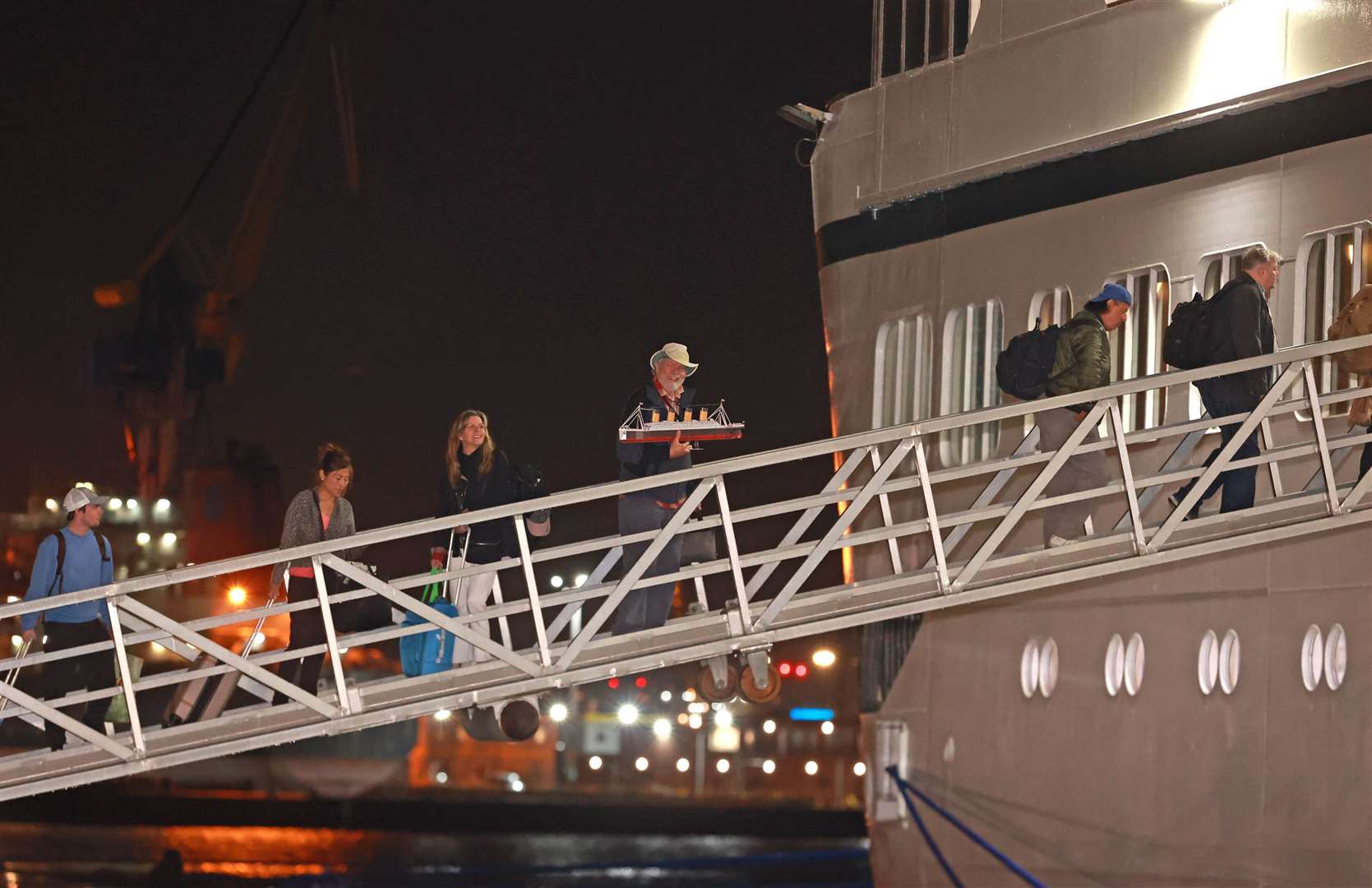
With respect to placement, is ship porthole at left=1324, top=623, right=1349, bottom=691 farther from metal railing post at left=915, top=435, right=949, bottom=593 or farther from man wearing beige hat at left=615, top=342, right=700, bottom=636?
man wearing beige hat at left=615, top=342, right=700, bottom=636

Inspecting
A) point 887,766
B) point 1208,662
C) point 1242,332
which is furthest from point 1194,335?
point 887,766

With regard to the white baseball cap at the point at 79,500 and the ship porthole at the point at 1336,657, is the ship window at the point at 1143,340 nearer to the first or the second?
the ship porthole at the point at 1336,657

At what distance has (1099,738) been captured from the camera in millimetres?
13586

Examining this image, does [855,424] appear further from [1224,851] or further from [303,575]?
[303,575]

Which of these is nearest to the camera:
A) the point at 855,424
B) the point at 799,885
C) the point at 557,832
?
the point at 855,424

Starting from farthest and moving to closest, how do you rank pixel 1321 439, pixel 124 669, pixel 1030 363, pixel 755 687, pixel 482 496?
1. pixel 755 687
2. pixel 482 496
3. pixel 1030 363
4. pixel 1321 439
5. pixel 124 669

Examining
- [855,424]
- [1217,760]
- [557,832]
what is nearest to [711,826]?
[557,832]

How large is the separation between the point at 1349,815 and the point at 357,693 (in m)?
6.01

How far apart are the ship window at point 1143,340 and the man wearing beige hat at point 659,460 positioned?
4287 millimetres

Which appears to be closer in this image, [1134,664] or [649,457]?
[649,457]

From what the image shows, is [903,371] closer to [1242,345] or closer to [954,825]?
[954,825]

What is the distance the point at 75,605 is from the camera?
34.8ft

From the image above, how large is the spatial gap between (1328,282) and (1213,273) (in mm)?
1187

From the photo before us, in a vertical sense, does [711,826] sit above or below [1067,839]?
below
